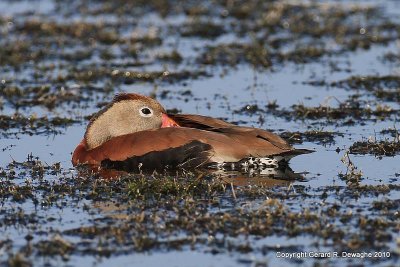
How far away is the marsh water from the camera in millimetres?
7516

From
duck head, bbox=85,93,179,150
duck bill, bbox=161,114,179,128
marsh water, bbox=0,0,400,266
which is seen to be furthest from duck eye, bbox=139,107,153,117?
marsh water, bbox=0,0,400,266

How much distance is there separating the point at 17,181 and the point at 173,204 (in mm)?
1814

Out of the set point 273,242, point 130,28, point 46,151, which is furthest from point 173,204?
point 130,28

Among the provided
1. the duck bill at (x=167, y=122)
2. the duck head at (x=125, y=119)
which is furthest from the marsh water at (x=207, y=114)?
the duck bill at (x=167, y=122)

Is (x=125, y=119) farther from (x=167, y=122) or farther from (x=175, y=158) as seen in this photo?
(x=175, y=158)

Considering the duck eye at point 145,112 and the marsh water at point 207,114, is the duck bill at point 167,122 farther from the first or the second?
the marsh water at point 207,114

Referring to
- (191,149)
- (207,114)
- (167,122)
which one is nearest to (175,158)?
(191,149)

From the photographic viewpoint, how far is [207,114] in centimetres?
1266

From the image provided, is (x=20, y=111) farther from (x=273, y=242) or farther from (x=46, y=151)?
(x=273, y=242)

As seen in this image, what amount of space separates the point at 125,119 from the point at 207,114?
237cm

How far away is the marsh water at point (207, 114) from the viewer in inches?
296

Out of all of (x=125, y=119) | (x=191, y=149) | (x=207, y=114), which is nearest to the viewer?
(x=191, y=149)

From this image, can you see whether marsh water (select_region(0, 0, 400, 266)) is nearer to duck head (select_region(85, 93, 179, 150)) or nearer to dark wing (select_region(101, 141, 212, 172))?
dark wing (select_region(101, 141, 212, 172))

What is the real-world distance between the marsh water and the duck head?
1.40ft
